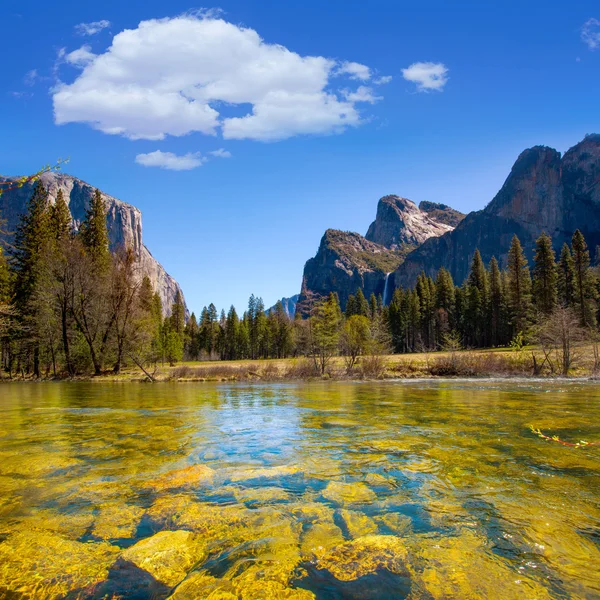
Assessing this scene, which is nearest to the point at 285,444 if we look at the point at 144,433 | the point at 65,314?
the point at 144,433

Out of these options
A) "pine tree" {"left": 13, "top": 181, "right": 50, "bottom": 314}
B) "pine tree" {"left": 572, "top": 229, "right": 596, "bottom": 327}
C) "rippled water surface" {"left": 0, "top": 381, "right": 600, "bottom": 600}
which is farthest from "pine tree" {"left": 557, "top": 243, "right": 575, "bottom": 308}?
"pine tree" {"left": 13, "top": 181, "right": 50, "bottom": 314}

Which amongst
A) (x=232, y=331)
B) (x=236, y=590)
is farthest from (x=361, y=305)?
(x=236, y=590)

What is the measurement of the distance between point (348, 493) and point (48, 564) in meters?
3.66

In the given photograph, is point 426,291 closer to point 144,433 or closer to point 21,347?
point 21,347

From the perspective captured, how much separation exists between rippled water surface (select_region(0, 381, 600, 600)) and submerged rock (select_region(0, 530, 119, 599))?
0.02 metres

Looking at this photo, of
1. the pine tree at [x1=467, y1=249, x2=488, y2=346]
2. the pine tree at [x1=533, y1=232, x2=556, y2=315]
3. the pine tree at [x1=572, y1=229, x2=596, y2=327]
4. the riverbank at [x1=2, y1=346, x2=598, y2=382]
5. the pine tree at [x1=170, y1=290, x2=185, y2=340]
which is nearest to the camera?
the riverbank at [x1=2, y1=346, x2=598, y2=382]

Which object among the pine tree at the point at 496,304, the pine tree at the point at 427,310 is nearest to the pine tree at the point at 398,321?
the pine tree at the point at 427,310

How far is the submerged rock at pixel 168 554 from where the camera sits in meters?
3.83

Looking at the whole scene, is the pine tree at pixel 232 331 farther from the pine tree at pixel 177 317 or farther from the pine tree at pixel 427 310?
the pine tree at pixel 427 310

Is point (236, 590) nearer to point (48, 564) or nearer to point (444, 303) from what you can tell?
point (48, 564)

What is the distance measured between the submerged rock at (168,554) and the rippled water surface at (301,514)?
0.8 inches

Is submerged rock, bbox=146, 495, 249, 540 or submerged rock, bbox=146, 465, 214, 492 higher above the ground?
submerged rock, bbox=146, 495, 249, 540

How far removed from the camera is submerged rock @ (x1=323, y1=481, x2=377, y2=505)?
570 cm

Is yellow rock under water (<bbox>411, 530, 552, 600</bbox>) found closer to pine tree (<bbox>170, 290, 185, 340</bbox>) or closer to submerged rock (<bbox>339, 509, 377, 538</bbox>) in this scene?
submerged rock (<bbox>339, 509, 377, 538</bbox>)
